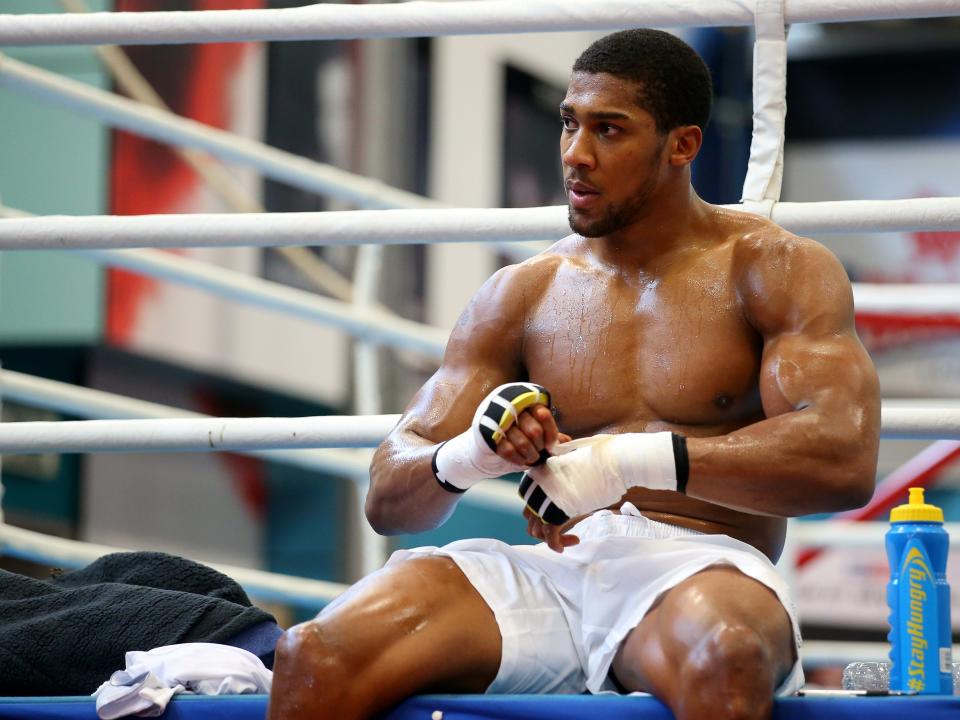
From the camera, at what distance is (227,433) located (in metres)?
2.21

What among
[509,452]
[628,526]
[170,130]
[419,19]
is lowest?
[628,526]

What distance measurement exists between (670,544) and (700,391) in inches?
8.7

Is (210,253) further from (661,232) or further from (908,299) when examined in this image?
(661,232)

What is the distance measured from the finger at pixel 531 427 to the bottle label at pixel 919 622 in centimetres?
47

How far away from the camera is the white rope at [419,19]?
7.14 feet

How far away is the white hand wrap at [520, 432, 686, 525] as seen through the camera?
1.70 meters

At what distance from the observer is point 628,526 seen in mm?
1856

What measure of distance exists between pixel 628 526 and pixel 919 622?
36 cm

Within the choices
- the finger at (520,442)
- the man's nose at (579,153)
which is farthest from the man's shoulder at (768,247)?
the finger at (520,442)

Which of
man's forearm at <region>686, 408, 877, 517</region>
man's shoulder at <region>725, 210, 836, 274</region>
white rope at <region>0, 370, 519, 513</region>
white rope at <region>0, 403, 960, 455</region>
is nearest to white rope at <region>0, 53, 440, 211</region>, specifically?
white rope at <region>0, 370, 519, 513</region>

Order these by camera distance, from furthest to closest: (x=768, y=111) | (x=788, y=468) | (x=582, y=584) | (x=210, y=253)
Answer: (x=210, y=253) → (x=768, y=111) → (x=582, y=584) → (x=788, y=468)

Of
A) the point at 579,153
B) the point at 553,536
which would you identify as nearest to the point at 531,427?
the point at 553,536

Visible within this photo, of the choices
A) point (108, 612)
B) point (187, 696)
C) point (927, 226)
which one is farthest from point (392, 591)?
point (927, 226)

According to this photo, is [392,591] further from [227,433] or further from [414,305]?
[414,305]
